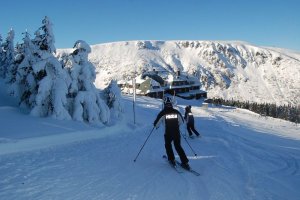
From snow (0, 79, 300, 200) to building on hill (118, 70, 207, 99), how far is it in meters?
72.9

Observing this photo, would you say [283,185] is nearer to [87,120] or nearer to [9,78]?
[87,120]

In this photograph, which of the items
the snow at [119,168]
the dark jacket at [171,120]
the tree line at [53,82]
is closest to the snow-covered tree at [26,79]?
the tree line at [53,82]

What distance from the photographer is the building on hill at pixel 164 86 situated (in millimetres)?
Answer: 91875

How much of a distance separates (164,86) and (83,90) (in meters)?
80.4

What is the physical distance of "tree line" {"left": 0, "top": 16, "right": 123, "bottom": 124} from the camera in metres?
19.4

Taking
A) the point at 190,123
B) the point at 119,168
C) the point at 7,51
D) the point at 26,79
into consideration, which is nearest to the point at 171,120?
the point at 119,168

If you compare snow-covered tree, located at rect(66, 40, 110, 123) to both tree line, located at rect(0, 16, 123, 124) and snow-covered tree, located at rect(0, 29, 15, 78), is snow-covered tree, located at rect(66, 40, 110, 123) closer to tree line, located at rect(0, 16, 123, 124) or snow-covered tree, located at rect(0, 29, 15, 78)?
tree line, located at rect(0, 16, 123, 124)

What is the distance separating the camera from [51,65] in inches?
794

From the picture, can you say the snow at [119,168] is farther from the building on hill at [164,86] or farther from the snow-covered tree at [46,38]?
the building on hill at [164,86]


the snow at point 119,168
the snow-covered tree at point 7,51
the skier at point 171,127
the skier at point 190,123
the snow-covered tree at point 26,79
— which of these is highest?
the snow-covered tree at point 7,51

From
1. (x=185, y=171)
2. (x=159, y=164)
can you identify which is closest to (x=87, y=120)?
(x=159, y=164)

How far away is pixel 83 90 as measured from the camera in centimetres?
2159

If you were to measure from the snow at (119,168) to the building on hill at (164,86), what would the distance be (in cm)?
7295

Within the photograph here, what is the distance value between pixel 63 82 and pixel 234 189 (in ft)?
44.7
